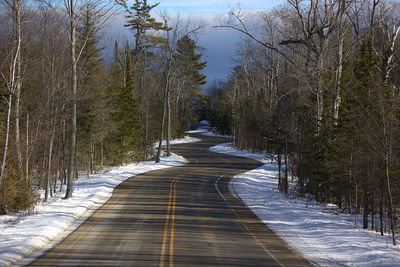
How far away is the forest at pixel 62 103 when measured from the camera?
55.2 feet

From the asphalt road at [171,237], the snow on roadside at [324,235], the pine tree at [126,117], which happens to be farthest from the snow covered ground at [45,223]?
the pine tree at [126,117]

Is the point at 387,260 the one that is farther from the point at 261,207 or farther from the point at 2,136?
the point at 2,136

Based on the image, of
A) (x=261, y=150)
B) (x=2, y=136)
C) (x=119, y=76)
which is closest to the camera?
(x=2, y=136)

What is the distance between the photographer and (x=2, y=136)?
18047 millimetres

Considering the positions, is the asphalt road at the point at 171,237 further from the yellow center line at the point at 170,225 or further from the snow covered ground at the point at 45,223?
the snow covered ground at the point at 45,223

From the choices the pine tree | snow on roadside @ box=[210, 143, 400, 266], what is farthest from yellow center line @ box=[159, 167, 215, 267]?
the pine tree

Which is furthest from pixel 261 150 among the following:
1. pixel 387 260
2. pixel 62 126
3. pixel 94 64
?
pixel 387 260

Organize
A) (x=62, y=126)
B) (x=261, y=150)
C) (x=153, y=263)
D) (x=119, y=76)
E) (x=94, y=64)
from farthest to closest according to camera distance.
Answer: (x=261, y=150) → (x=119, y=76) → (x=94, y=64) → (x=62, y=126) → (x=153, y=263)

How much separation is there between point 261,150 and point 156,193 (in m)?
40.4

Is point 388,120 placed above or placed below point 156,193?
above

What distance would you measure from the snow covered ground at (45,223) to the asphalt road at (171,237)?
48 centimetres

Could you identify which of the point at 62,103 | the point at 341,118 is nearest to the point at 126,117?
the point at 62,103

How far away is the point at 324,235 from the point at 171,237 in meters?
5.33

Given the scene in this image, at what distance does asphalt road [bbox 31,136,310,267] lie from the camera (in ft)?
31.4
